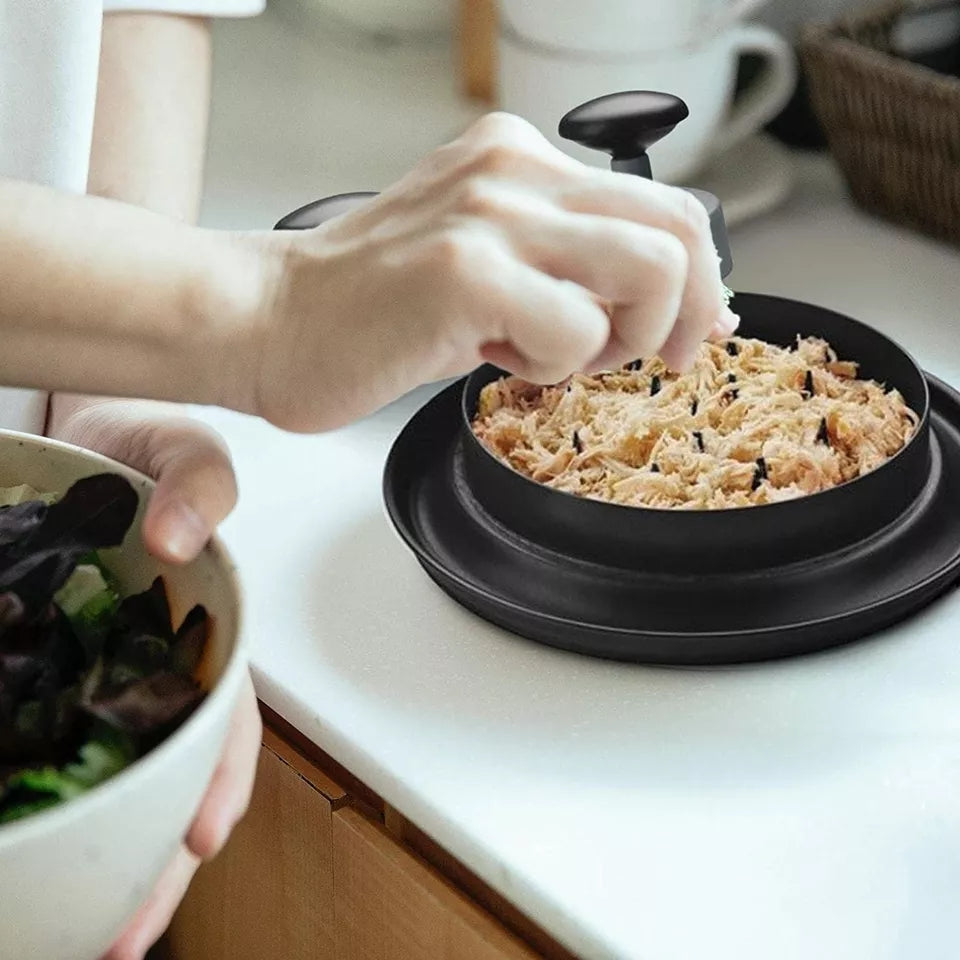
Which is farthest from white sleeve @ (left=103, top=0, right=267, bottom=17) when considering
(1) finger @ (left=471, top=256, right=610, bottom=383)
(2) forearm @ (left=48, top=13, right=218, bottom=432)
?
(1) finger @ (left=471, top=256, right=610, bottom=383)

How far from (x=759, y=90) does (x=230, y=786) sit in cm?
90

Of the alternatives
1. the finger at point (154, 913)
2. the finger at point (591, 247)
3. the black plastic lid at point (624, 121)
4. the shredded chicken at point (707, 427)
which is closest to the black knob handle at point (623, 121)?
the black plastic lid at point (624, 121)

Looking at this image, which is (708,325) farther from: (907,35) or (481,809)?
(907,35)

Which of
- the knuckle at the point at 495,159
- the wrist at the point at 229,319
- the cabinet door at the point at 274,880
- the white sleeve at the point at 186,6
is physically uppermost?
the knuckle at the point at 495,159

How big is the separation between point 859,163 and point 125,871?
0.93 metres

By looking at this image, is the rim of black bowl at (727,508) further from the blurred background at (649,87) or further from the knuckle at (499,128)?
the blurred background at (649,87)

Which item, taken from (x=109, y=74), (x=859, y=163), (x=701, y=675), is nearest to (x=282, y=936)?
(x=701, y=675)

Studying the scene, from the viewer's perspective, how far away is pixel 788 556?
760mm

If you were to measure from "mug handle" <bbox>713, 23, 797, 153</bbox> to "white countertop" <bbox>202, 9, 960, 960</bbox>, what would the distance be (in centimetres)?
34

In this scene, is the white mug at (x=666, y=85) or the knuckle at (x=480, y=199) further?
the white mug at (x=666, y=85)

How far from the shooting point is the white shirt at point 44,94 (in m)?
0.86

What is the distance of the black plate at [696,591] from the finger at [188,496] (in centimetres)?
18

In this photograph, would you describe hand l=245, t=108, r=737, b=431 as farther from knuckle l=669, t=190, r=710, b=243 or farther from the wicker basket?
the wicker basket

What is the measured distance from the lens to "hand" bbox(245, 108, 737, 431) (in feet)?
1.78
